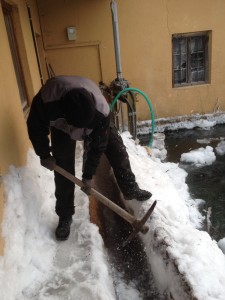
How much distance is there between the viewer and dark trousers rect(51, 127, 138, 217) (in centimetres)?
258

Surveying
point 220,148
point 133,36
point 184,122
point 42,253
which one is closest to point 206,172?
point 220,148

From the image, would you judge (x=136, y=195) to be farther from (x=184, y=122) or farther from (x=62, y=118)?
(x=184, y=122)

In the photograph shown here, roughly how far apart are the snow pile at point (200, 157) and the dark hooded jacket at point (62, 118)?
3.99 metres

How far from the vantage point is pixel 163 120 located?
8328 millimetres

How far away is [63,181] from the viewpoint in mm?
2689

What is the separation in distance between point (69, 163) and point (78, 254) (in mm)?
778

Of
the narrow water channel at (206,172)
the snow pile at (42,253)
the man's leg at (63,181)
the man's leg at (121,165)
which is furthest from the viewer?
the narrow water channel at (206,172)

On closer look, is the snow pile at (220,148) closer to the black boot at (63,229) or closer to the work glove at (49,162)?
the black boot at (63,229)

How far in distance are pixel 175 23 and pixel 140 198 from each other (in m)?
5.81

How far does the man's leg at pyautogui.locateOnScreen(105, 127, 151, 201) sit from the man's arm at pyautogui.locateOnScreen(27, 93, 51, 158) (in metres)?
0.65

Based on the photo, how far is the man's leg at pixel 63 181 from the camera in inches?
101

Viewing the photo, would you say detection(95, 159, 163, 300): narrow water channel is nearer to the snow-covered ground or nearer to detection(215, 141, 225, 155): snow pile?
the snow-covered ground

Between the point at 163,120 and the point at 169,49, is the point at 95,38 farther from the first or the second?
the point at 163,120

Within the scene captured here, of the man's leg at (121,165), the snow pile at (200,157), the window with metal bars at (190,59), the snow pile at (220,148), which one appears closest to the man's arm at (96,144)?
the man's leg at (121,165)
